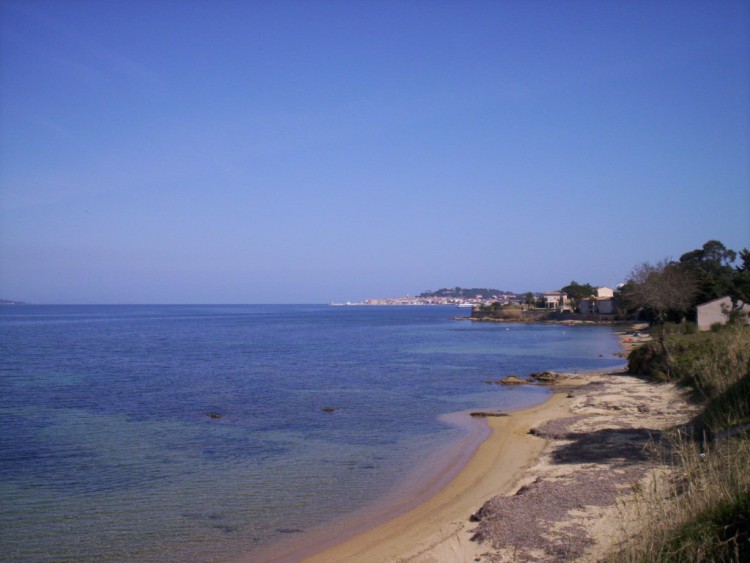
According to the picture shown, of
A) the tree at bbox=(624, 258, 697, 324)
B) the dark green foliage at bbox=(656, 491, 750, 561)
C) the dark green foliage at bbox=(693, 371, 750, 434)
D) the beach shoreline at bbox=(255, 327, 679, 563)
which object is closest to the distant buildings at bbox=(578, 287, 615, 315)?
the tree at bbox=(624, 258, 697, 324)

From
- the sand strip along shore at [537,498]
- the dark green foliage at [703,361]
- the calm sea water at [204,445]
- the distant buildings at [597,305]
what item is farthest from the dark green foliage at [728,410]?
the distant buildings at [597,305]

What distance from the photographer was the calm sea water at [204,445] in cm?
1217

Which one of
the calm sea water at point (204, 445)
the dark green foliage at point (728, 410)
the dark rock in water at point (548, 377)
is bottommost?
the calm sea water at point (204, 445)

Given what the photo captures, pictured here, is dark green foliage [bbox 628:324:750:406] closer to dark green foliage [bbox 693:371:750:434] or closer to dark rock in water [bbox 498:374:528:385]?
dark green foliage [bbox 693:371:750:434]

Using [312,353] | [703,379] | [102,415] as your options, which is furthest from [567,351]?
[102,415]

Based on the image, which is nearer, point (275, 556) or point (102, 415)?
point (275, 556)

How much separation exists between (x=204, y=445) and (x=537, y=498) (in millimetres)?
11547

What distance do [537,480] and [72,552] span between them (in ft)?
29.8

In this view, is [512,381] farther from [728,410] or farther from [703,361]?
[728,410]

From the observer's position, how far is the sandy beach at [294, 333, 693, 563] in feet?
31.0

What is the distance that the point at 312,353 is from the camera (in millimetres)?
56625

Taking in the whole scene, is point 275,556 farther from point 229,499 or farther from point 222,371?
point 222,371

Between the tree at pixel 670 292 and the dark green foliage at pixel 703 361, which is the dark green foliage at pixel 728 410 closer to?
the dark green foliage at pixel 703 361

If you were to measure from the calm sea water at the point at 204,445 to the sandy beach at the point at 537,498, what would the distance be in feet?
5.72
